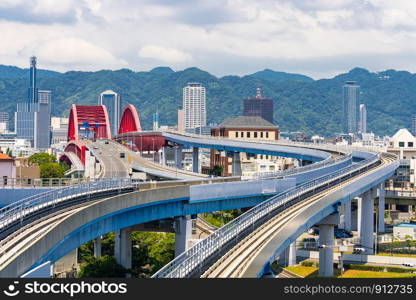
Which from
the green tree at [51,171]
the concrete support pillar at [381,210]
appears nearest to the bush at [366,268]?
the concrete support pillar at [381,210]

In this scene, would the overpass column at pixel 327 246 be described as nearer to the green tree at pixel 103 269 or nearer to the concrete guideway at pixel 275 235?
the concrete guideway at pixel 275 235

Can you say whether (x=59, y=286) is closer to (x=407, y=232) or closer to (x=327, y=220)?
(x=327, y=220)

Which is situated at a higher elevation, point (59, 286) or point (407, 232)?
point (59, 286)

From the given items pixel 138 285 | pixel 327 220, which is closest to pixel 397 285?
pixel 138 285

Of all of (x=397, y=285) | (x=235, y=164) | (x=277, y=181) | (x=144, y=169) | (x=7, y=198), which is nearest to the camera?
(x=397, y=285)

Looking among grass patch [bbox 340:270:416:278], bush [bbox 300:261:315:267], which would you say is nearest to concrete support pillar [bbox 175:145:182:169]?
bush [bbox 300:261:315:267]

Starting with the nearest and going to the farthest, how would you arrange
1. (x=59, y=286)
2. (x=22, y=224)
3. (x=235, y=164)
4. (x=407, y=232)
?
(x=59, y=286) < (x=22, y=224) < (x=407, y=232) < (x=235, y=164)

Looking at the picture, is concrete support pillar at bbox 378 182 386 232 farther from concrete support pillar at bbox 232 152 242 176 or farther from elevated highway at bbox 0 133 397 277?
concrete support pillar at bbox 232 152 242 176
